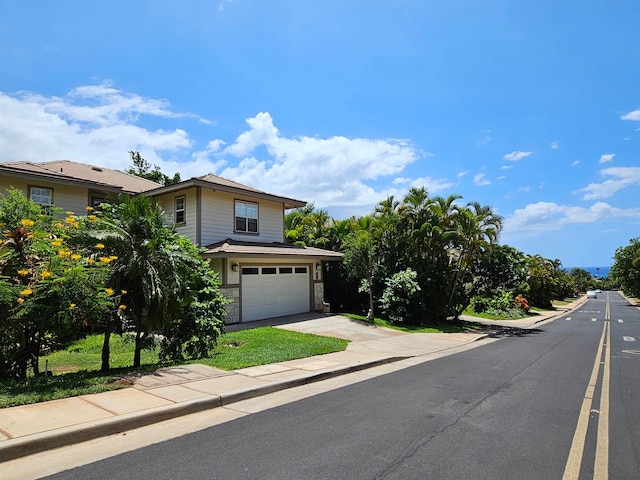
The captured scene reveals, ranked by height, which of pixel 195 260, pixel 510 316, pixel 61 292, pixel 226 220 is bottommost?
pixel 510 316

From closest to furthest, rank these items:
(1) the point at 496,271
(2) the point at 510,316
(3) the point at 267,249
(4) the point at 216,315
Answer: (4) the point at 216,315 → (3) the point at 267,249 → (1) the point at 496,271 → (2) the point at 510,316

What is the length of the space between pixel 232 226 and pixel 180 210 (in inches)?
96.1

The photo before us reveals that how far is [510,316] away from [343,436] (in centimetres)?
2915

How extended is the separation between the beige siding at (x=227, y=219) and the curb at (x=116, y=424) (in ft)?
39.3

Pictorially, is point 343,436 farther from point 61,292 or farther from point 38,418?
point 61,292

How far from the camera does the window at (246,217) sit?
20250 mm

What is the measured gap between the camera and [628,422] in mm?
6172

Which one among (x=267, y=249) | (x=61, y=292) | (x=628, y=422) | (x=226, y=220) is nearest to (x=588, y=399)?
(x=628, y=422)

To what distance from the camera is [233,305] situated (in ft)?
57.8

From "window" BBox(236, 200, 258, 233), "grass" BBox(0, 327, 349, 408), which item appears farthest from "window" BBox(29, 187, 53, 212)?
"window" BBox(236, 200, 258, 233)

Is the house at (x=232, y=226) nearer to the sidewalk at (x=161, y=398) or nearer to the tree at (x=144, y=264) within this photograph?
the sidewalk at (x=161, y=398)

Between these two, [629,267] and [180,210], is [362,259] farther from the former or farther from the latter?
[629,267]

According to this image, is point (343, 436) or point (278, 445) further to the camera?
point (343, 436)

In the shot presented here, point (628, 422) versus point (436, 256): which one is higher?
point (436, 256)
